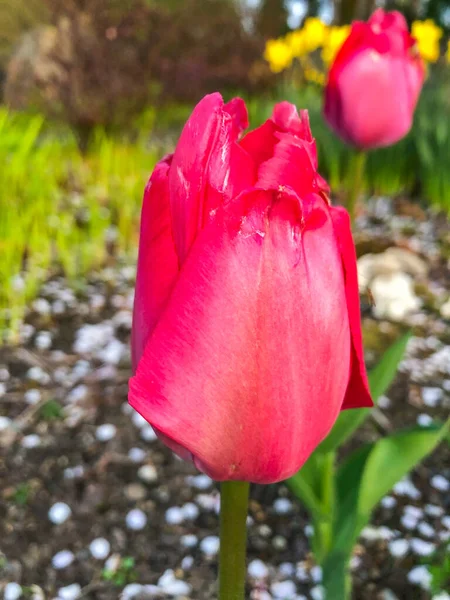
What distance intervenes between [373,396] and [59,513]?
60 centimetres

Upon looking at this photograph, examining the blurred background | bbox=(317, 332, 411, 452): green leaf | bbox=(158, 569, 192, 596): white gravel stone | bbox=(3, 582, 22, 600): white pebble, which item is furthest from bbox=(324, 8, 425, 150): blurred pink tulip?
bbox=(3, 582, 22, 600): white pebble

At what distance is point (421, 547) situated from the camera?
995 mm

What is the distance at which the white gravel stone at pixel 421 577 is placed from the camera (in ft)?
3.03

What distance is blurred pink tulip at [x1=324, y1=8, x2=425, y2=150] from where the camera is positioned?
1.02 m

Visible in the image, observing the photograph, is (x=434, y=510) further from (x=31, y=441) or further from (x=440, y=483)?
(x=31, y=441)

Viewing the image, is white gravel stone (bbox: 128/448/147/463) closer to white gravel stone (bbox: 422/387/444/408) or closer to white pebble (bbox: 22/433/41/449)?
white pebble (bbox: 22/433/41/449)

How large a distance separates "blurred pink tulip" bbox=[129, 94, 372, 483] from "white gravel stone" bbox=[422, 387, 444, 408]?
1089 millimetres

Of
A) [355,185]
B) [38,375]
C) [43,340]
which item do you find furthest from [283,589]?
[43,340]

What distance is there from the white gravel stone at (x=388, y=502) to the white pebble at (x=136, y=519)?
419mm

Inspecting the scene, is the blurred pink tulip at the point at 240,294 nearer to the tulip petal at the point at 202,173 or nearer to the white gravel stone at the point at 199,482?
the tulip petal at the point at 202,173

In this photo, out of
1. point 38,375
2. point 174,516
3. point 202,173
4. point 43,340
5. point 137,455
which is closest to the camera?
point 202,173

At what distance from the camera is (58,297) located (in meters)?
1.86

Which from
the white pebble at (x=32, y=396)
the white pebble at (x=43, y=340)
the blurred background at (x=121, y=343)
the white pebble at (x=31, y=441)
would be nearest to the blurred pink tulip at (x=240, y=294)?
the blurred background at (x=121, y=343)

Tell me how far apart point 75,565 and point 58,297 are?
102 cm
